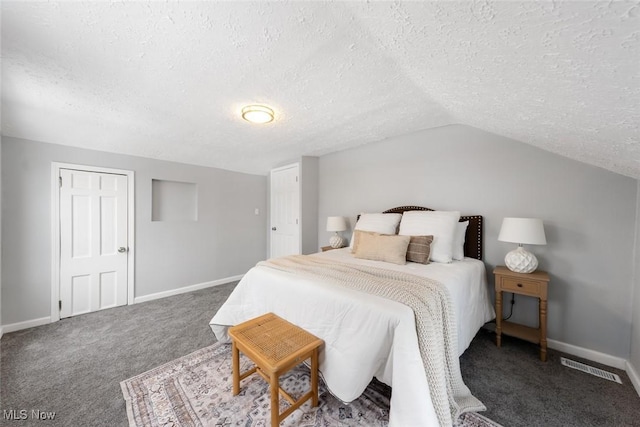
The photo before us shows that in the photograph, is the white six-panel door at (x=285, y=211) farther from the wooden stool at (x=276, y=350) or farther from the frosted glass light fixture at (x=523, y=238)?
the frosted glass light fixture at (x=523, y=238)

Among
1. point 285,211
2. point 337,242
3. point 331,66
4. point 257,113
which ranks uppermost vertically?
point 331,66

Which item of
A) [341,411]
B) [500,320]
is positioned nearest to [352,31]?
[341,411]

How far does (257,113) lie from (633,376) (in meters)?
3.60

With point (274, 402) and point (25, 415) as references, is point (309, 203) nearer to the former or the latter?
point (274, 402)

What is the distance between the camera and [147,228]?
325cm

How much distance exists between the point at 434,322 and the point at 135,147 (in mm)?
3737

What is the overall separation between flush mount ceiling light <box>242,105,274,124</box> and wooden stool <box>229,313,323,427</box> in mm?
1730

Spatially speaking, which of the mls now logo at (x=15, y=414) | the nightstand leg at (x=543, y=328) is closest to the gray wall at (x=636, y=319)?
the nightstand leg at (x=543, y=328)

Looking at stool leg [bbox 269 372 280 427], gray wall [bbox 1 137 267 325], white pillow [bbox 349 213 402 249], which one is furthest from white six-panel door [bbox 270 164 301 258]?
stool leg [bbox 269 372 280 427]

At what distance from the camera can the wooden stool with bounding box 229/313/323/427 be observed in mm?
1218

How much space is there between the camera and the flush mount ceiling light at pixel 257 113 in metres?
2.01

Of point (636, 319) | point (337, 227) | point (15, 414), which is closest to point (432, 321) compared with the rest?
point (636, 319)

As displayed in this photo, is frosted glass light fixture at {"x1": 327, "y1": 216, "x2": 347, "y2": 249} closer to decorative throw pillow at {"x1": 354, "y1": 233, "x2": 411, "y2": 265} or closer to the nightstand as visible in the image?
decorative throw pillow at {"x1": 354, "y1": 233, "x2": 411, "y2": 265}

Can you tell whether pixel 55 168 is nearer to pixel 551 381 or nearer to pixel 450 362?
pixel 450 362
